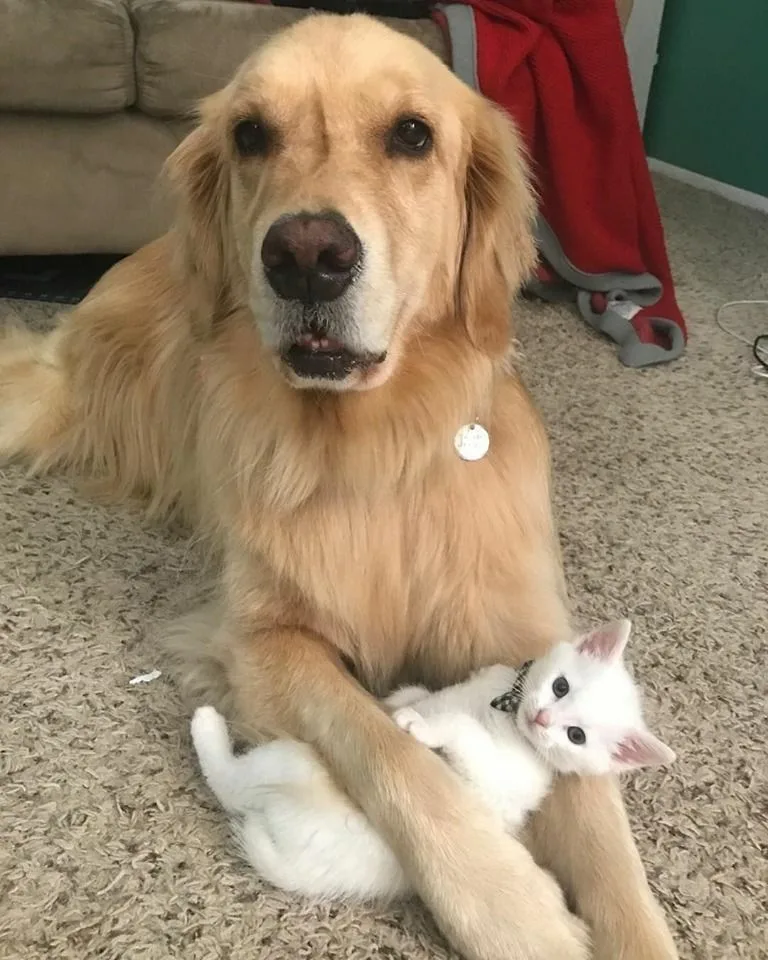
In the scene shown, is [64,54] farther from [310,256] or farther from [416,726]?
[416,726]

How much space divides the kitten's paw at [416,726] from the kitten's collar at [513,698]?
0.10 meters

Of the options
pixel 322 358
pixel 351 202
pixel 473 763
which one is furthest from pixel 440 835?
pixel 351 202

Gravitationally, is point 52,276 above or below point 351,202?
below

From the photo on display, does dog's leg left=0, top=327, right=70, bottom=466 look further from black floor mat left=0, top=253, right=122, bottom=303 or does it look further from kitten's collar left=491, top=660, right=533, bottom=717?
kitten's collar left=491, top=660, right=533, bottom=717

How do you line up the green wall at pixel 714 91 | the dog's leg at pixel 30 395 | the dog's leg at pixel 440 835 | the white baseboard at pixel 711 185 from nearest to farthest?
the dog's leg at pixel 440 835 < the dog's leg at pixel 30 395 < the green wall at pixel 714 91 < the white baseboard at pixel 711 185

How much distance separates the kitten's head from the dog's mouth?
48 cm

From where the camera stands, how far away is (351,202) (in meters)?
1.27


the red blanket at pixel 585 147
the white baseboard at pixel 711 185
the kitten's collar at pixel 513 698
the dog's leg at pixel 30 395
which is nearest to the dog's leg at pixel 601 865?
the kitten's collar at pixel 513 698

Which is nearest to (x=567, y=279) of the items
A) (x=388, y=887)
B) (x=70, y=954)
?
(x=388, y=887)

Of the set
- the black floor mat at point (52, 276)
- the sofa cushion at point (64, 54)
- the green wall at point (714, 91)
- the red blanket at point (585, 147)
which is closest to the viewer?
the sofa cushion at point (64, 54)

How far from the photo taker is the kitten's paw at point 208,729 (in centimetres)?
137

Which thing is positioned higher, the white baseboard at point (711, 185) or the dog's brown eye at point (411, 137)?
the dog's brown eye at point (411, 137)

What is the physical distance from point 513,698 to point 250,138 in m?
0.88

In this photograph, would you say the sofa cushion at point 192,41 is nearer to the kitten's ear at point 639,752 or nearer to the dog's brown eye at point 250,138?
the dog's brown eye at point 250,138
